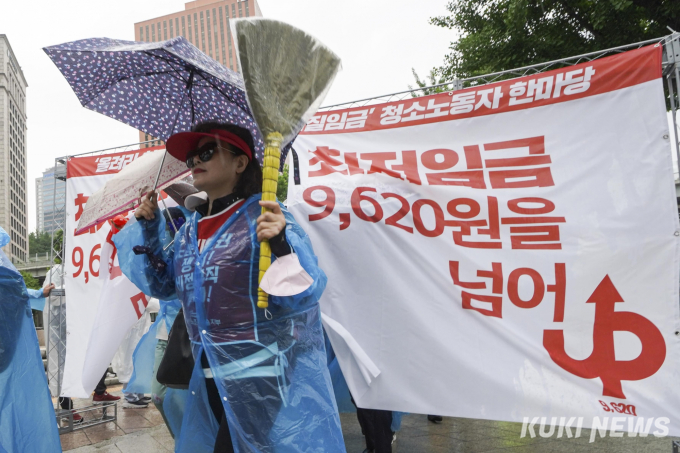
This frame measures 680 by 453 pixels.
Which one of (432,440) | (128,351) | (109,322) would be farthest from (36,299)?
(432,440)

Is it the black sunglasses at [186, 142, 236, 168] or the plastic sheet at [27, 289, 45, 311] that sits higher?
the black sunglasses at [186, 142, 236, 168]

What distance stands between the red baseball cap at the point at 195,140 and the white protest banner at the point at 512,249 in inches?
48.3

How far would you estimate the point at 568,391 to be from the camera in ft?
8.77

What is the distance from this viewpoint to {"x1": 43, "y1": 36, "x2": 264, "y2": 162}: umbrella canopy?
237 cm

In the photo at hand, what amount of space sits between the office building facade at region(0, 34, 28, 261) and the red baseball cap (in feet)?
281

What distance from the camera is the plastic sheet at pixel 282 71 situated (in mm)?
1837

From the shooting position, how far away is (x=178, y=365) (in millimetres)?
2111

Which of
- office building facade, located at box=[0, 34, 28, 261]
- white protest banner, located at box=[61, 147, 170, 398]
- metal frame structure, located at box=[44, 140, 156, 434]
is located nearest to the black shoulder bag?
white protest banner, located at box=[61, 147, 170, 398]

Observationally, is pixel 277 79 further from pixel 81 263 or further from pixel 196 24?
pixel 196 24

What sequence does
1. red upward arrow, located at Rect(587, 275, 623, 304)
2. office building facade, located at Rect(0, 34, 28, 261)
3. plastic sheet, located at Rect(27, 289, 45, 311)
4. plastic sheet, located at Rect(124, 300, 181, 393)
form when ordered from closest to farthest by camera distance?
red upward arrow, located at Rect(587, 275, 623, 304)
plastic sheet, located at Rect(124, 300, 181, 393)
plastic sheet, located at Rect(27, 289, 45, 311)
office building facade, located at Rect(0, 34, 28, 261)

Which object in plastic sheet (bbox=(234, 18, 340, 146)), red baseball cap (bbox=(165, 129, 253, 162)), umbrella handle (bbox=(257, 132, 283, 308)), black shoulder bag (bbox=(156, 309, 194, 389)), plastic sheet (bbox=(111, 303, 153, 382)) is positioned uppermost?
plastic sheet (bbox=(234, 18, 340, 146))

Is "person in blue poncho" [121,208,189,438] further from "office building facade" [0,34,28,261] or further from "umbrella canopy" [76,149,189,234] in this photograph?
"office building facade" [0,34,28,261]

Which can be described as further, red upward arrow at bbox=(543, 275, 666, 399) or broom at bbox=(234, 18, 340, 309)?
red upward arrow at bbox=(543, 275, 666, 399)

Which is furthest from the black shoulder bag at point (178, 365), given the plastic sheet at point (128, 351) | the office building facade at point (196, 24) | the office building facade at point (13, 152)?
the office building facade at point (13, 152)
